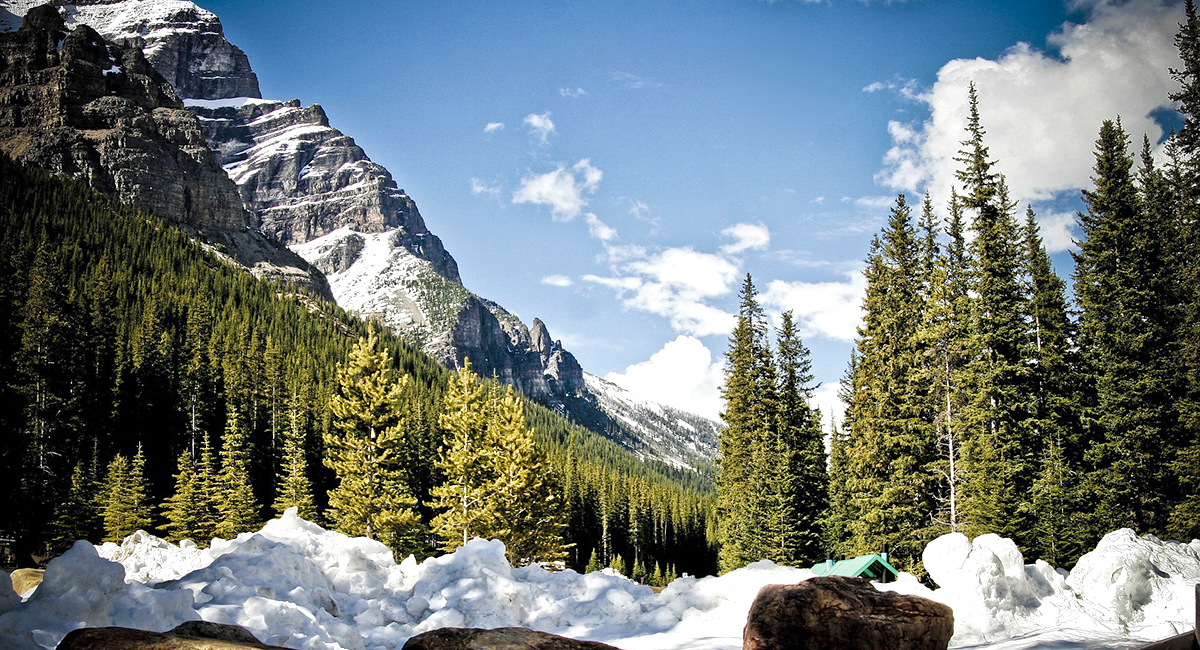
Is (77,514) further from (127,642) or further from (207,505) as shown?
(127,642)

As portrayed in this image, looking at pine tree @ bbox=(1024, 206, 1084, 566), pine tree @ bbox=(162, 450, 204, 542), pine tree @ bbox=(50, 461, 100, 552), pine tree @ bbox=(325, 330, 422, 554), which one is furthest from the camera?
pine tree @ bbox=(162, 450, 204, 542)

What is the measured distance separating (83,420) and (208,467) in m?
12.6

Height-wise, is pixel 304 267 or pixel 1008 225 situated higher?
pixel 304 267

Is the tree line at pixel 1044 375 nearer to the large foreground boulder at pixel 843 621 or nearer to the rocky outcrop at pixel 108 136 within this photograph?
the large foreground boulder at pixel 843 621

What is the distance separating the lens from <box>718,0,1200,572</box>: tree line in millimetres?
21922

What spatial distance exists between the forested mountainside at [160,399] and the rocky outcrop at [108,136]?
159 feet

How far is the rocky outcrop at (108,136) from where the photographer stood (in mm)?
149125

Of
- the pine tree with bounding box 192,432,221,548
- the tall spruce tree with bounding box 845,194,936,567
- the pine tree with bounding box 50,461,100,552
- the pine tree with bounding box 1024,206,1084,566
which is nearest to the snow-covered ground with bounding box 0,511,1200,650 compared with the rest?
the pine tree with bounding box 1024,206,1084,566

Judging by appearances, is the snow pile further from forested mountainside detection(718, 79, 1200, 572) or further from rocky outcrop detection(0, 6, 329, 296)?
rocky outcrop detection(0, 6, 329, 296)

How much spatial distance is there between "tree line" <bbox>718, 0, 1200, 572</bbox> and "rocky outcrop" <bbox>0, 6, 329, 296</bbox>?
159670mm

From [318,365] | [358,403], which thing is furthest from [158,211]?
[358,403]

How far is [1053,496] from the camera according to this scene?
2181 cm

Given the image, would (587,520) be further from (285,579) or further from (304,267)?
(304,267)

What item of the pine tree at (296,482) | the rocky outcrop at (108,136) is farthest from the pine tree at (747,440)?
the rocky outcrop at (108,136)
